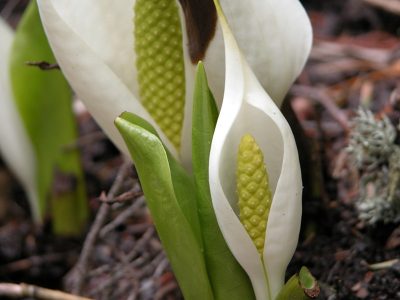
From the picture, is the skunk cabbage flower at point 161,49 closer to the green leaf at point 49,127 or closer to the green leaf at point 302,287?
the green leaf at point 302,287

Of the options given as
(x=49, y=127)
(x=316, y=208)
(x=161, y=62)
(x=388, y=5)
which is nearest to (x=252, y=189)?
(x=161, y=62)

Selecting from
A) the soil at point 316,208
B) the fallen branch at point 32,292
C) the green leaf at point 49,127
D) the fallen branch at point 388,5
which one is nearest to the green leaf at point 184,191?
the soil at point 316,208

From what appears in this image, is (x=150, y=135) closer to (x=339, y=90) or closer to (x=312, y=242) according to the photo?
(x=312, y=242)

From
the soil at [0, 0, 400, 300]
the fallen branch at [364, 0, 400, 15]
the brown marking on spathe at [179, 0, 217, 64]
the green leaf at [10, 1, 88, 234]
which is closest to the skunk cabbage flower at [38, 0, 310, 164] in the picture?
the brown marking on spathe at [179, 0, 217, 64]

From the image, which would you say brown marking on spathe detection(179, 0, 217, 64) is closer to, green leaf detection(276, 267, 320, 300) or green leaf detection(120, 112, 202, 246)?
green leaf detection(120, 112, 202, 246)

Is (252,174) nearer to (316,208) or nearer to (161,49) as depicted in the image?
(161,49)
